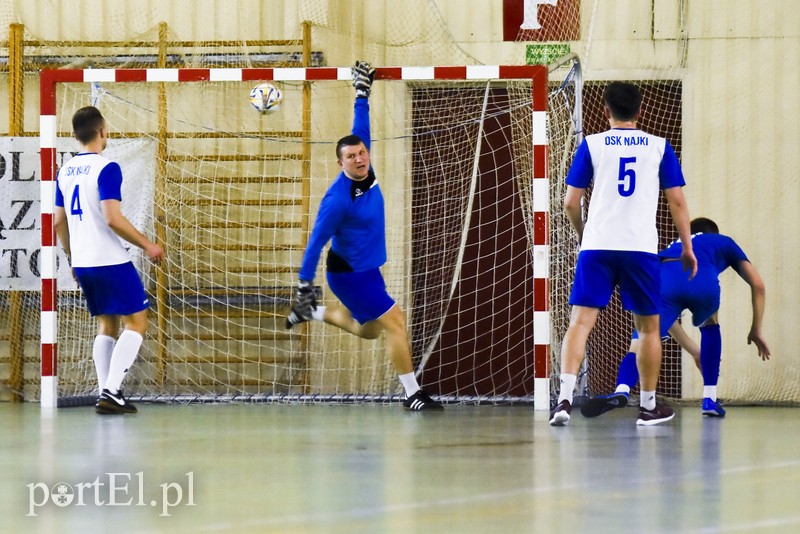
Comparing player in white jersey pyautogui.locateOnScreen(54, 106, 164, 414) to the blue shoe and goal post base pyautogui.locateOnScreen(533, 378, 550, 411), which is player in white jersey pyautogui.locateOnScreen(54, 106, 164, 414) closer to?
goal post base pyautogui.locateOnScreen(533, 378, 550, 411)

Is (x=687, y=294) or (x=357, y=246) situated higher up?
(x=357, y=246)

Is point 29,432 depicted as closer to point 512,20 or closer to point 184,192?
point 184,192

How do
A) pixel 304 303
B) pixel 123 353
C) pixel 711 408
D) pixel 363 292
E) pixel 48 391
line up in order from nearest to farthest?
1. pixel 304 303
2. pixel 123 353
3. pixel 363 292
4. pixel 711 408
5. pixel 48 391

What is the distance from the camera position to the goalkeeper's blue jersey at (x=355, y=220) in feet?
23.4

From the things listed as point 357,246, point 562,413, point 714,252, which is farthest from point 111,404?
point 714,252

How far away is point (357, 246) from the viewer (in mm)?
7301

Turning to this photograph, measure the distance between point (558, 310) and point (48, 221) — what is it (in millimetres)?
3846

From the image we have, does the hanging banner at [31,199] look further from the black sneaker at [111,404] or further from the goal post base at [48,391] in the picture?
the black sneaker at [111,404]

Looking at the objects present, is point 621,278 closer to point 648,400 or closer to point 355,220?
point 648,400

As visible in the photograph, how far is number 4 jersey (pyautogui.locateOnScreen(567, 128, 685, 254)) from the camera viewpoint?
6.27 metres

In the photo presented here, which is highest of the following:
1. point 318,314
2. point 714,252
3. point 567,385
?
point 714,252

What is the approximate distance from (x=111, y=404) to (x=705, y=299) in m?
3.89

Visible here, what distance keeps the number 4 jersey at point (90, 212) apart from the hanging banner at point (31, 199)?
184 centimetres

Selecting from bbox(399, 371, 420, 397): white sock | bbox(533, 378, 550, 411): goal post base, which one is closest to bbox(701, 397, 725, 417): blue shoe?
bbox(533, 378, 550, 411): goal post base
